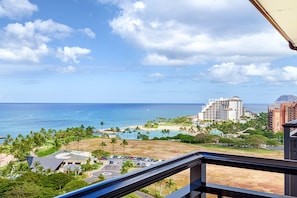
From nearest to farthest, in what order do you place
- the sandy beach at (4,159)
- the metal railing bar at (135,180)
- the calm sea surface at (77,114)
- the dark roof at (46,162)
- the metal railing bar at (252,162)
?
the metal railing bar at (135,180) < the metal railing bar at (252,162) < the sandy beach at (4,159) < the dark roof at (46,162) < the calm sea surface at (77,114)

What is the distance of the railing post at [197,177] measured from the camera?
1.00 m

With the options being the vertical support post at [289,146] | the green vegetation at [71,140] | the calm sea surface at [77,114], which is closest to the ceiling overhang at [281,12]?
the vertical support post at [289,146]

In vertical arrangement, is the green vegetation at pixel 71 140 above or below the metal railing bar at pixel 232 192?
below

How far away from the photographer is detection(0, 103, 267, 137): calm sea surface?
25.3 ft

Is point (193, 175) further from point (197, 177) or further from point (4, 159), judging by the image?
point (4, 159)

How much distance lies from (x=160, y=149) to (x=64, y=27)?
7057 millimetres

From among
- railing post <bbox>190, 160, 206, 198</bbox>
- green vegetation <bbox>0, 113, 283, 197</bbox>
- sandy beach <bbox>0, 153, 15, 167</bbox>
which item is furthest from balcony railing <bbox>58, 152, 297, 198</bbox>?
sandy beach <bbox>0, 153, 15, 167</bbox>

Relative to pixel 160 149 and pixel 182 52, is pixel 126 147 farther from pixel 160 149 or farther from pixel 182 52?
pixel 182 52

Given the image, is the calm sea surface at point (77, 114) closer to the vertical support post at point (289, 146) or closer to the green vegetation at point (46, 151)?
the green vegetation at point (46, 151)

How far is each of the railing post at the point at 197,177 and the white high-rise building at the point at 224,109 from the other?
20.1 ft

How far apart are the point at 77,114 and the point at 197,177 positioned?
8319mm

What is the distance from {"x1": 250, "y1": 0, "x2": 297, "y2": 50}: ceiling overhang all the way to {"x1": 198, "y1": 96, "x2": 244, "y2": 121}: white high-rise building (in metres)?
5.05

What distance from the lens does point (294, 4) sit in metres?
1.41

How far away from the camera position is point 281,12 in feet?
5.07
